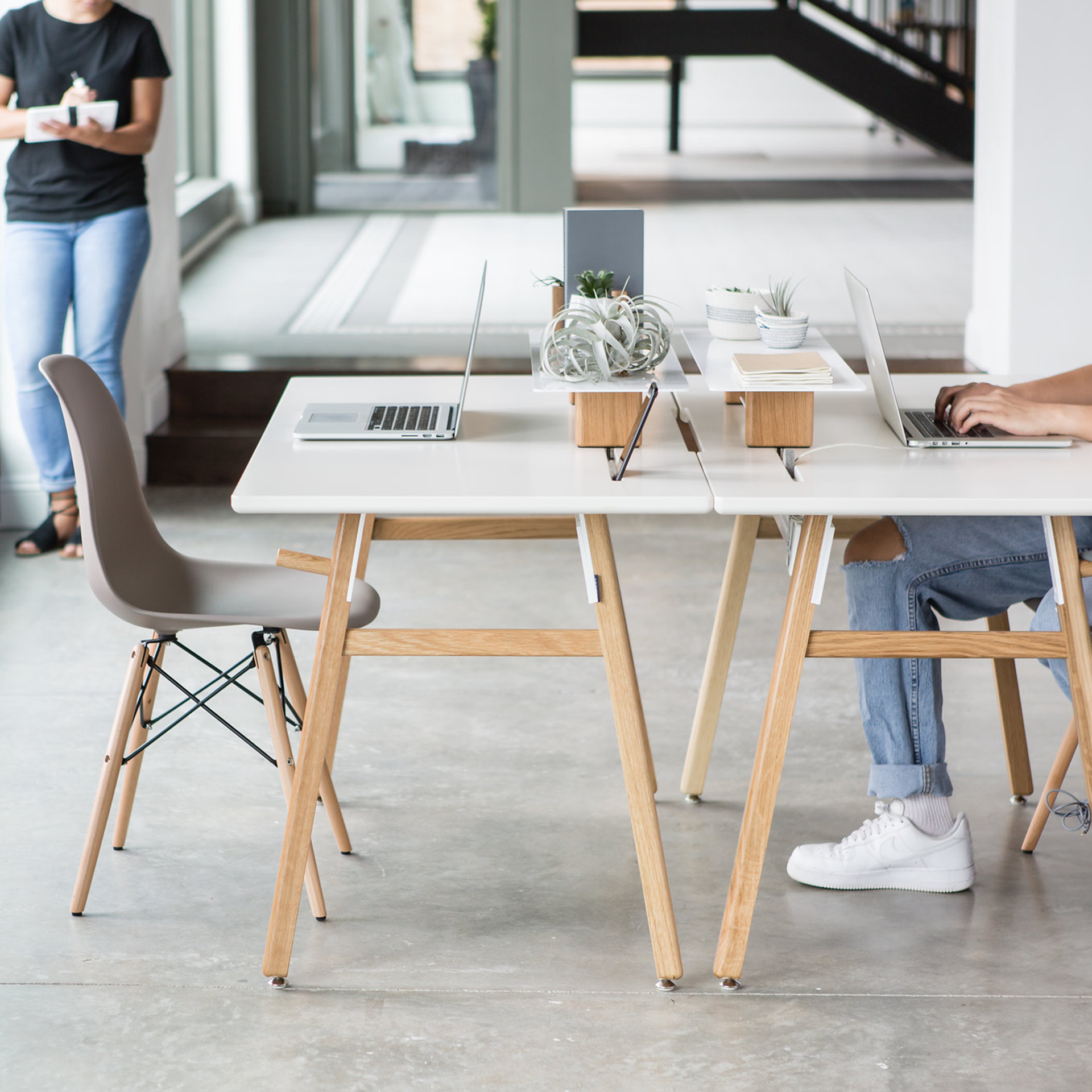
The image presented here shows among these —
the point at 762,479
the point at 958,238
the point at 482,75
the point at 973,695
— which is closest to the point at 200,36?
the point at 482,75

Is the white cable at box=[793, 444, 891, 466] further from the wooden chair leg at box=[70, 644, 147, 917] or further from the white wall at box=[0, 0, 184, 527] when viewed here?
the white wall at box=[0, 0, 184, 527]

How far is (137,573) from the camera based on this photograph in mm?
2512

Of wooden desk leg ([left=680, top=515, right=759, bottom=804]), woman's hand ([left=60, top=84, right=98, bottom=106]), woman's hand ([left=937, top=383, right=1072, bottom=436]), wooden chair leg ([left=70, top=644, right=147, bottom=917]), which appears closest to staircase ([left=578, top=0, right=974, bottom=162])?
woman's hand ([left=60, top=84, right=98, bottom=106])

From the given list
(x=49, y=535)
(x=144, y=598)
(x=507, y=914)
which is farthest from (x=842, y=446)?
(x=49, y=535)

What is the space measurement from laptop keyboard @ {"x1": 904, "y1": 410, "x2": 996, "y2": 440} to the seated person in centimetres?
2

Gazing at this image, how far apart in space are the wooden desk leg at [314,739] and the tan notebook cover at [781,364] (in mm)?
646

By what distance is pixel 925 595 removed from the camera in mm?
2441

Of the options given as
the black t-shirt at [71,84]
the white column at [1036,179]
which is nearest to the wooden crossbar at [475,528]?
the black t-shirt at [71,84]

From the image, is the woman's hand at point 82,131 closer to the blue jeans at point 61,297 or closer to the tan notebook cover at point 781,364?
the blue jeans at point 61,297

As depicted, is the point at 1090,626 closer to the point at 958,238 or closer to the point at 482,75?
the point at 958,238

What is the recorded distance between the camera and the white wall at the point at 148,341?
186 inches

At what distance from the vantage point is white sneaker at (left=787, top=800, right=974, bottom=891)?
2.50 meters

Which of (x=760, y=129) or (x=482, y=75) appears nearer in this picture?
(x=482, y=75)

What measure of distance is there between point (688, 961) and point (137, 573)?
3.65 feet
